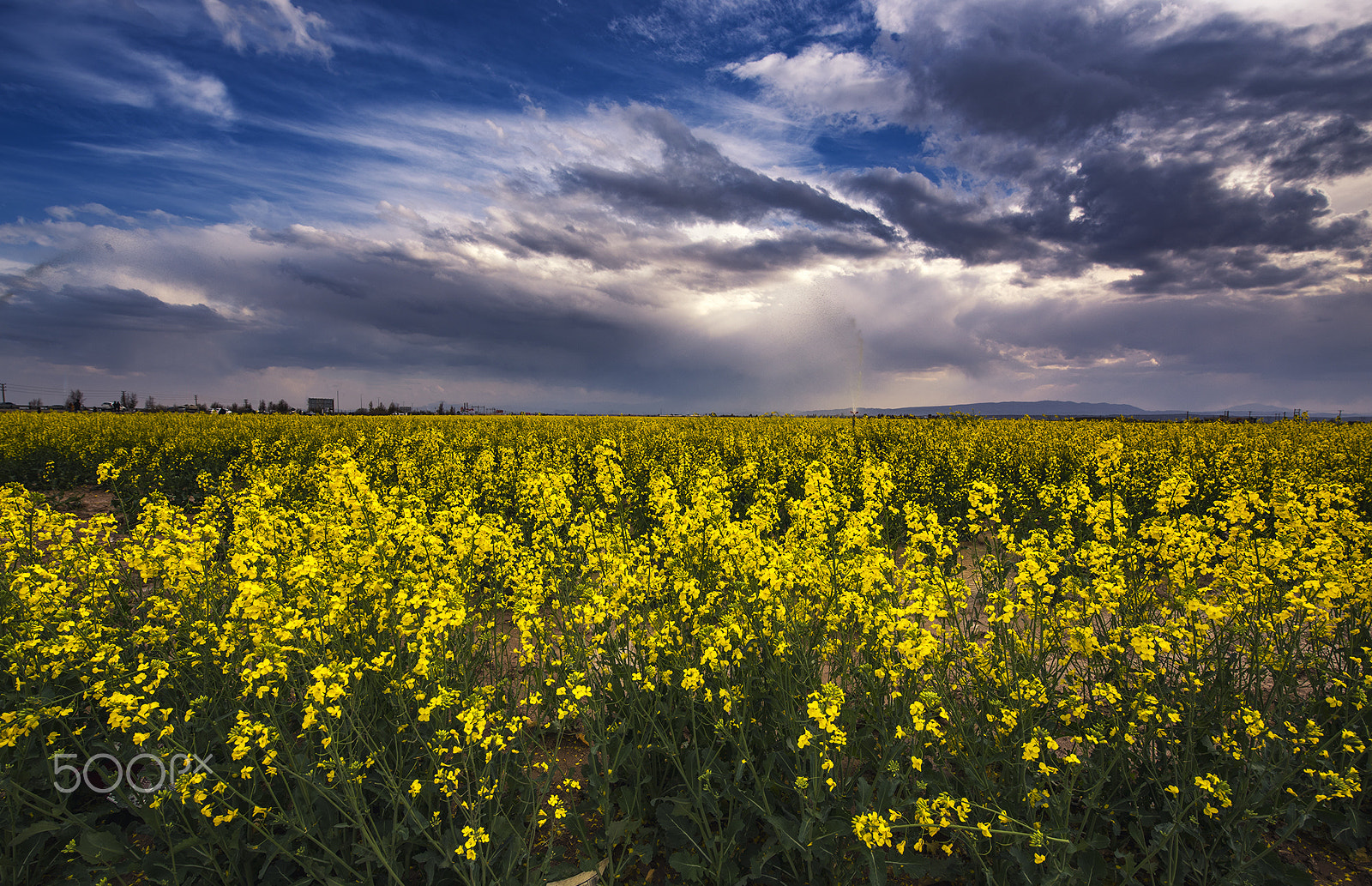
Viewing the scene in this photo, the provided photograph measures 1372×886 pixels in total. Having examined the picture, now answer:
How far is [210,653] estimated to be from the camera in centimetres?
428

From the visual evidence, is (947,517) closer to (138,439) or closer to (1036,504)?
(1036,504)

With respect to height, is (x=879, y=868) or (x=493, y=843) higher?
(x=879, y=868)

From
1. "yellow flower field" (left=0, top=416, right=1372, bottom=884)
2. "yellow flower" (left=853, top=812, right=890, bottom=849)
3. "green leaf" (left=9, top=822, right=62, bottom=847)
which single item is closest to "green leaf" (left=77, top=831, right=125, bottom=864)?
"yellow flower field" (left=0, top=416, right=1372, bottom=884)

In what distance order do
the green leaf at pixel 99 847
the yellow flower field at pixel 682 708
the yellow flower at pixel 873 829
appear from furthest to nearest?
the green leaf at pixel 99 847, the yellow flower field at pixel 682 708, the yellow flower at pixel 873 829

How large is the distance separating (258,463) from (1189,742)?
17274mm

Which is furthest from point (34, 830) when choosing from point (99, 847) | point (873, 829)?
point (873, 829)

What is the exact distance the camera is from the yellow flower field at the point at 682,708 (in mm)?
3047

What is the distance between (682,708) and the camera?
405 centimetres

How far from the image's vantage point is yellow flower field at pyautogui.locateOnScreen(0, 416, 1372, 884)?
3.05 metres

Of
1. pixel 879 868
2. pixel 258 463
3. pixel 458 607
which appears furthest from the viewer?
pixel 258 463

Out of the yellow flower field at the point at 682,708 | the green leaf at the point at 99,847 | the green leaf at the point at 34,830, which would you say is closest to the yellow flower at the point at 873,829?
the yellow flower field at the point at 682,708

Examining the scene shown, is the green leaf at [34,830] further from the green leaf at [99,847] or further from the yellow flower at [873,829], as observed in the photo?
the yellow flower at [873,829]

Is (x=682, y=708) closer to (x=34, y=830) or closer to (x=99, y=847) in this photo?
(x=99, y=847)

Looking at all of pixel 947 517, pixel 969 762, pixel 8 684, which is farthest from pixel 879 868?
pixel 947 517
